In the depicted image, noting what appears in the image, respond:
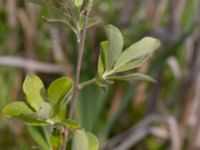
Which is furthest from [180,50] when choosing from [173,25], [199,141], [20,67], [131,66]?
[131,66]

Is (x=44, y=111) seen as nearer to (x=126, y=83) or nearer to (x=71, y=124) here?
(x=71, y=124)

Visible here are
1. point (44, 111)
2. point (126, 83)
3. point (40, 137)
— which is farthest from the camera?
point (126, 83)

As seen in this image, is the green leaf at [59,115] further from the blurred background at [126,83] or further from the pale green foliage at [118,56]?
the blurred background at [126,83]

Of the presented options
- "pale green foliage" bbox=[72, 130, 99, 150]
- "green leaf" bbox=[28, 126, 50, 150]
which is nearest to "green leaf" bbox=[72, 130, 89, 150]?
"pale green foliage" bbox=[72, 130, 99, 150]

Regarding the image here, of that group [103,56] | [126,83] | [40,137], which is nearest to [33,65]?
[126,83]

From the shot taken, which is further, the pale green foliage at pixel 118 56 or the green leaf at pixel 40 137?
the green leaf at pixel 40 137

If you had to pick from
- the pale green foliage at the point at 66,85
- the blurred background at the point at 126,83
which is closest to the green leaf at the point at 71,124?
the pale green foliage at the point at 66,85

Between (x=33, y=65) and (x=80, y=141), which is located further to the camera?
(x=33, y=65)
